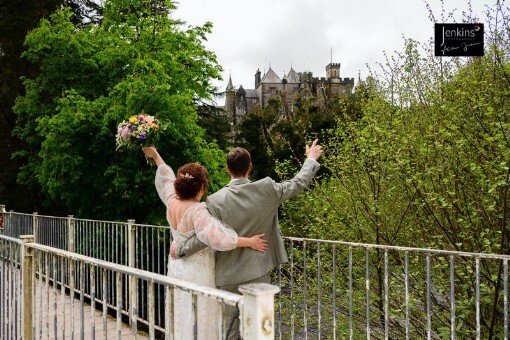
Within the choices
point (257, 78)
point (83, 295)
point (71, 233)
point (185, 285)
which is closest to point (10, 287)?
point (83, 295)

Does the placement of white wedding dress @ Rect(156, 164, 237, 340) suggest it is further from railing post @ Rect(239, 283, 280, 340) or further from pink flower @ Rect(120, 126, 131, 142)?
railing post @ Rect(239, 283, 280, 340)

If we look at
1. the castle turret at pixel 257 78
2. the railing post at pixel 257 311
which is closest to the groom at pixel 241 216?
the railing post at pixel 257 311

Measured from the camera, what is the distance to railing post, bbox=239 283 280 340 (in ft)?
5.81

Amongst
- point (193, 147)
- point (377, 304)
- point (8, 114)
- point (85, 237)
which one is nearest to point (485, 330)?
point (377, 304)

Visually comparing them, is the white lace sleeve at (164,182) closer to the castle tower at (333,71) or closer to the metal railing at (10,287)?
→ the metal railing at (10,287)

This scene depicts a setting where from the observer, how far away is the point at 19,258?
405 cm

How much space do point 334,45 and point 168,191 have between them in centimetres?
8542

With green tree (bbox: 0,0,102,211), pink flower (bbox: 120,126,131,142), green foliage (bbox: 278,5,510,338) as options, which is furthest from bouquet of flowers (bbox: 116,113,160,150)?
green tree (bbox: 0,0,102,211)

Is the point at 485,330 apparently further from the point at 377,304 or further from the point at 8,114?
the point at 8,114

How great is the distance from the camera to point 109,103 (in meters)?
13.8

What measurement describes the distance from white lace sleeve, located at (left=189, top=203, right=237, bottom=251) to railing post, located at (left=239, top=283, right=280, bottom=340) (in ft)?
4.67

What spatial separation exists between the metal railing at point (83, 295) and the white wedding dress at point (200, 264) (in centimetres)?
8

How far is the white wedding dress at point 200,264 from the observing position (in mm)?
3246

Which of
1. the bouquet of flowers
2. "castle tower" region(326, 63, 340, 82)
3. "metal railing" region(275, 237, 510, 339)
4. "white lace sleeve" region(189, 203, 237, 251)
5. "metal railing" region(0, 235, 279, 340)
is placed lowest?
"metal railing" region(275, 237, 510, 339)
